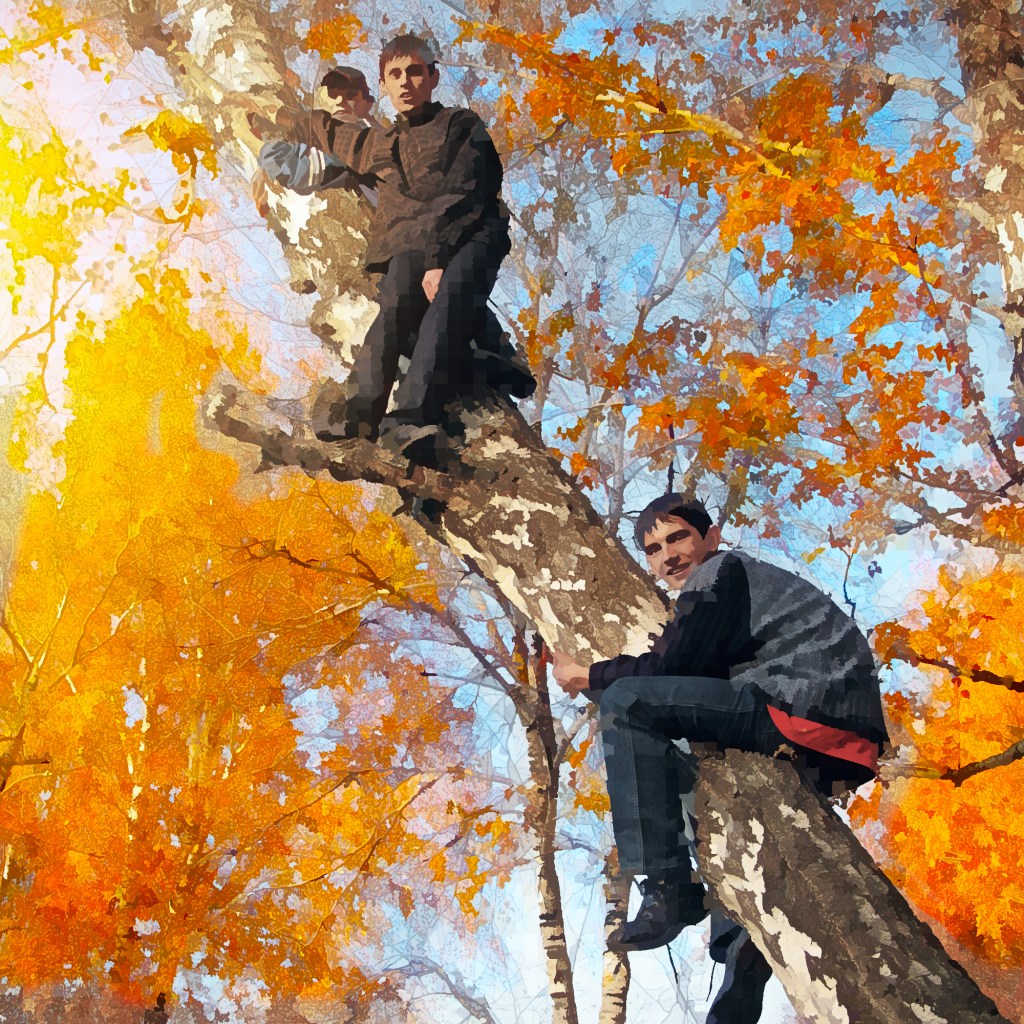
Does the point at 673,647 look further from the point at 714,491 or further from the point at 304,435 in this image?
the point at 714,491

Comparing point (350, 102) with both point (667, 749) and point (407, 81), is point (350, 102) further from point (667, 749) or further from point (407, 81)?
point (667, 749)

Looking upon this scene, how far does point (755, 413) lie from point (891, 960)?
18.4 feet

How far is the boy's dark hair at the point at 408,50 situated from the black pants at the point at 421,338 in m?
0.92

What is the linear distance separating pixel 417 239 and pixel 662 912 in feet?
8.47

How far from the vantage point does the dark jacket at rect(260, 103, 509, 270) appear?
11.2 ft

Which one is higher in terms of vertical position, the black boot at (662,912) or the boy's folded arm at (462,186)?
the boy's folded arm at (462,186)

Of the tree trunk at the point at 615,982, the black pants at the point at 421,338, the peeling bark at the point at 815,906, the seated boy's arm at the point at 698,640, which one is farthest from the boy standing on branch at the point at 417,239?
the tree trunk at the point at 615,982

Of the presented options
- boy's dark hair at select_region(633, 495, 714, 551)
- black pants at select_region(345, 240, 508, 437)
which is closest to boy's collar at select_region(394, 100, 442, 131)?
black pants at select_region(345, 240, 508, 437)

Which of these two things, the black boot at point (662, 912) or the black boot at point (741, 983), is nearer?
the black boot at point (662, 912)

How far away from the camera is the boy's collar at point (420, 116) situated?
11.8ft

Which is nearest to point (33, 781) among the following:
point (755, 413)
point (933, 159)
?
point (755, 413)

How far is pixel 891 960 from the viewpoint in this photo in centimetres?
174

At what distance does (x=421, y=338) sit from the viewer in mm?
3201

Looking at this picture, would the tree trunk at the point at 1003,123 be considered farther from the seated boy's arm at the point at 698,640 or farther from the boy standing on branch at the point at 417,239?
the seated boy's arm at the point at 698,640
